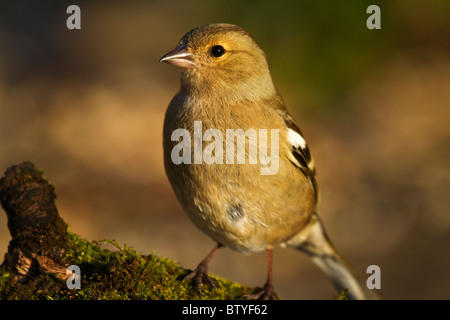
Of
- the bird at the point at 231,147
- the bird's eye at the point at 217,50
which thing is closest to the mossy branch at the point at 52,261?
the bird at the point at 231,147

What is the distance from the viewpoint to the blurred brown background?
6.97 m

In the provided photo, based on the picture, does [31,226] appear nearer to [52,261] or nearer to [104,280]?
[52,261]

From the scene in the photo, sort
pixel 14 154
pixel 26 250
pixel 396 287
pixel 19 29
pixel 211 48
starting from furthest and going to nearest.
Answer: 1. pixel 19 29
2. pixel 14 154
3. pixel 396 287
4. pixel 211 48
5. pixel 26 250

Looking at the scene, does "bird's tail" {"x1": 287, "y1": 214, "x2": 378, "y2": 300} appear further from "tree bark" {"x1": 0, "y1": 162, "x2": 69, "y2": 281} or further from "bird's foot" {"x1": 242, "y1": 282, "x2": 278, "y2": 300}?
"tree bark" {"x1": 0, "y1": 162, "x2": 69, "y2": 281}

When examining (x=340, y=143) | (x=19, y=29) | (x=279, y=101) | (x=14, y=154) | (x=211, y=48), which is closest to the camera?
(x=211, y=48)

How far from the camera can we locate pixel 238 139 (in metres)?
3.17

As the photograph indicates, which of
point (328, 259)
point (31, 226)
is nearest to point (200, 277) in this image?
point (31, 226)

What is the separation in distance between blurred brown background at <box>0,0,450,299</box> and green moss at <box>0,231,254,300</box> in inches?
140

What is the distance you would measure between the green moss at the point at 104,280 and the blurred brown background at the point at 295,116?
3.54 meters

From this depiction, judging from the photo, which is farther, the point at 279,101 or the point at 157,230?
the point at 157,230

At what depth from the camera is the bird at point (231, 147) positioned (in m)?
3.18
